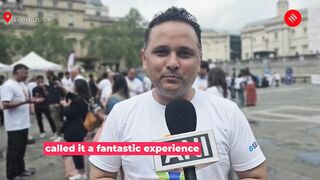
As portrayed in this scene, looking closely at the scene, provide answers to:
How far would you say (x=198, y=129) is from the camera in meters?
1.53

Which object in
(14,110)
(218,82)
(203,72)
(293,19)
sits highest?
(293,19)

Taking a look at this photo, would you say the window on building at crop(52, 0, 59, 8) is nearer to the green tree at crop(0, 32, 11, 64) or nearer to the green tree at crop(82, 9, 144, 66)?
the green tree at crop(0, 32, 11, 64)

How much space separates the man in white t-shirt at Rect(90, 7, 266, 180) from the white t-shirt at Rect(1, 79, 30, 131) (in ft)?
14.6

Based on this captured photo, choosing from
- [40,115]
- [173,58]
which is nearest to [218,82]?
[173,58]

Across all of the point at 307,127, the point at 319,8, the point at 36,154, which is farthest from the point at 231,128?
the point at 307,127

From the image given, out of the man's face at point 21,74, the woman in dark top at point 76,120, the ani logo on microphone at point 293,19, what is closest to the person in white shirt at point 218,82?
the woman in dark top at point 76,120

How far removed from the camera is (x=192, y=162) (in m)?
1.20

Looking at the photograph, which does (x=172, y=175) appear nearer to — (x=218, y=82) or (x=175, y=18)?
(x=175, y=18)

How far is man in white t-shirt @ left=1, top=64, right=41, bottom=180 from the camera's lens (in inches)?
220

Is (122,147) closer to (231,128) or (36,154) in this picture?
Result: (231,128)

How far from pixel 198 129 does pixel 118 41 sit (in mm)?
58133

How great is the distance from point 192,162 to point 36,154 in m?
6.82

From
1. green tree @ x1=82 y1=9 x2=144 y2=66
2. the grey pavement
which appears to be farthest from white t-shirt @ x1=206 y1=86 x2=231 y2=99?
green tree @ x1=82 y1=9 x2=144 y2=66

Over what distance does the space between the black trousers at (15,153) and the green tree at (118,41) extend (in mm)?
49328
